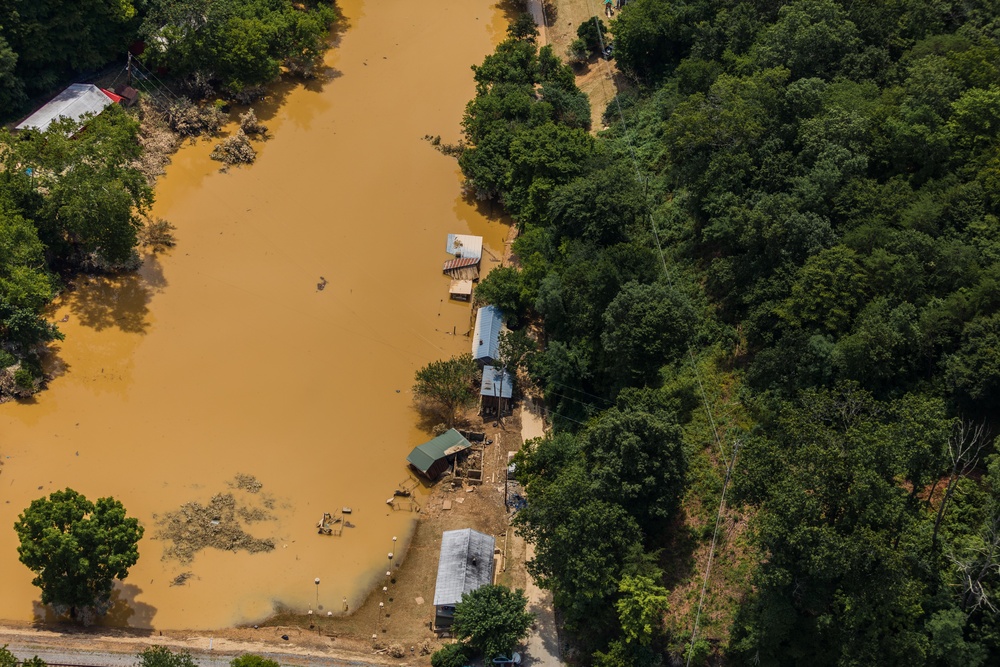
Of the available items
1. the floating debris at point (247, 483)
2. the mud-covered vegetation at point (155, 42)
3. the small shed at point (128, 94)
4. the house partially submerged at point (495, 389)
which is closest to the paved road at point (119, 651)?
the floating debris at point (247, 483)

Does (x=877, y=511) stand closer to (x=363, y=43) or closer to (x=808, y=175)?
(x=808, y=175)

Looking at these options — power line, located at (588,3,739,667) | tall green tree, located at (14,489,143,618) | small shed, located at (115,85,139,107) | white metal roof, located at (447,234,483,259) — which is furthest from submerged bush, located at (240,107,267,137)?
tall green tree, located at (14,489,143,618)

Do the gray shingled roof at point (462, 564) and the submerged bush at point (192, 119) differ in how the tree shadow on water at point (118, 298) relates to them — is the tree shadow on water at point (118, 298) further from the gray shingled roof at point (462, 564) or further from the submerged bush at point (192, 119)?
the gray shingled roof at point (462, 564)

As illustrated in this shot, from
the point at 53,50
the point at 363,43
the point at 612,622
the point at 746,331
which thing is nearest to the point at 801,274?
the point at 746,331

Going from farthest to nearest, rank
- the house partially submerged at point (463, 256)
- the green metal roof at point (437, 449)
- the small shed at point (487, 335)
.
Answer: the house partially submerged at point (463, 256) < the small shed at point (487, 335) < the green metal roof at point (437, 449)

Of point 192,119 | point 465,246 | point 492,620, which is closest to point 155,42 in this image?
point 192,119

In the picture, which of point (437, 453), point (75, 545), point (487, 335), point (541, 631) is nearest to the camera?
point (75, 545)

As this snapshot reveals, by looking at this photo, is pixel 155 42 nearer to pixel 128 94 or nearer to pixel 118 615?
pixel 128 94
